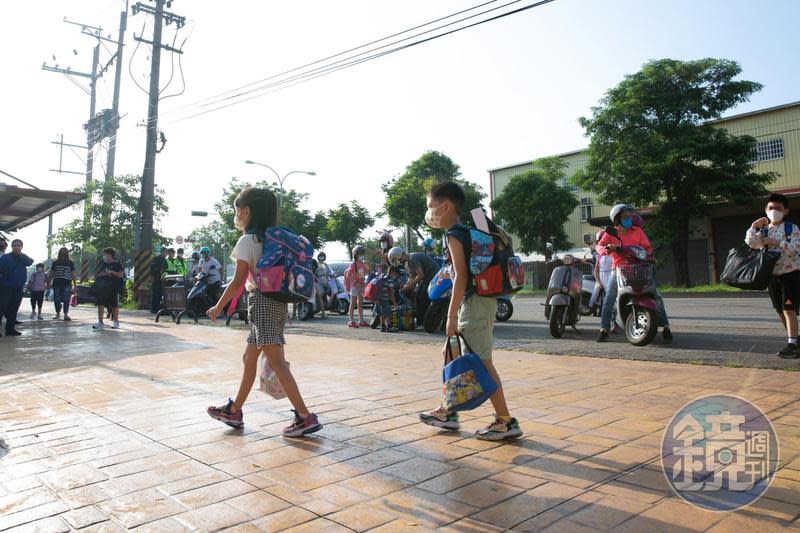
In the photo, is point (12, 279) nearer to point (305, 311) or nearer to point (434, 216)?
point (305, 311)

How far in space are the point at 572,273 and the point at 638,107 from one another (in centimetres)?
2014

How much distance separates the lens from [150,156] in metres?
19.5

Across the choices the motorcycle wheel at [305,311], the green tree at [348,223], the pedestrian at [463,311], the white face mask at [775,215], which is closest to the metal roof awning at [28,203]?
the motorcycle wheel at [305,311]

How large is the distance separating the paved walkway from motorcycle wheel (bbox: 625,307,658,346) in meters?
1.08

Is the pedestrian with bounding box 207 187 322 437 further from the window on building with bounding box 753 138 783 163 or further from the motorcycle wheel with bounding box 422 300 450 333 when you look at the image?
the window on building with bounding box 753 138 783 163

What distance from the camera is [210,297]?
13.9 metres

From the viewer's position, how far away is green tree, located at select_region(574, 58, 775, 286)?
24156 millimetres

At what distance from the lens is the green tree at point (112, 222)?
1065 inches

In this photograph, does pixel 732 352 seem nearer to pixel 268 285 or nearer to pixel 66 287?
pixel 268 285

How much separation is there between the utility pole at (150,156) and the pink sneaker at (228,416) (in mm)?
16824

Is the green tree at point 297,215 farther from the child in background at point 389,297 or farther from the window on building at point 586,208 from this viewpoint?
the child in background at point 389,297

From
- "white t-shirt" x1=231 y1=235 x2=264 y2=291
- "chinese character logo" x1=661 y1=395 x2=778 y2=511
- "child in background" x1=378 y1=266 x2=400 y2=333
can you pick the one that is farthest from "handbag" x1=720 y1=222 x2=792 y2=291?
"child in background" x1=378 y1=266 x2=400 y2=333

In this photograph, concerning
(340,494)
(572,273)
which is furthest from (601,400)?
(572,273)

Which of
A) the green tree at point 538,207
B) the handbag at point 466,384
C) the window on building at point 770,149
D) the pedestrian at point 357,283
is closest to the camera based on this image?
the handbag at point 466,384
